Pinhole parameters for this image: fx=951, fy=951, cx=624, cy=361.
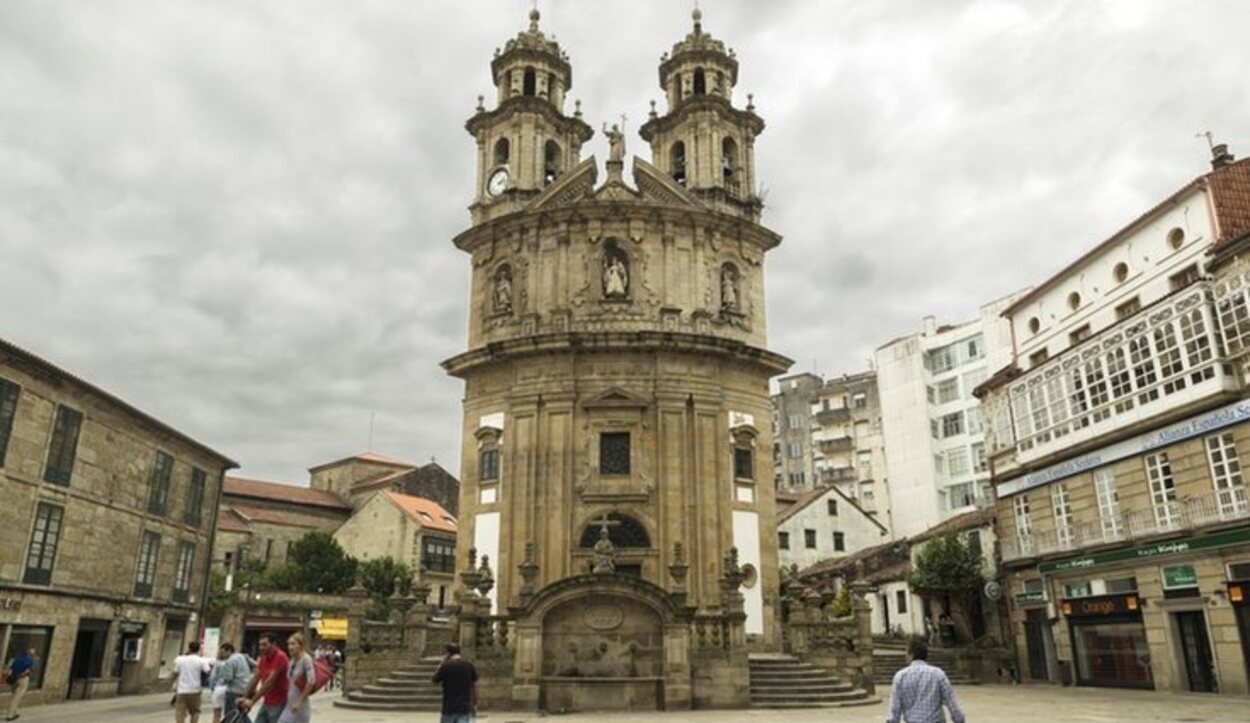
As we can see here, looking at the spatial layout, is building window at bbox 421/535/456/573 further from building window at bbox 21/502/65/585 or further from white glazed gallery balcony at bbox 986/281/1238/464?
white glazed gallery balcony at bbox 986/281/1238/464

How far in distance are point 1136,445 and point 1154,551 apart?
2.89 metres

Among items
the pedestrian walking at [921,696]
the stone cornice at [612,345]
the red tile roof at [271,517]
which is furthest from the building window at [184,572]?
the red tile roof at [271,517]

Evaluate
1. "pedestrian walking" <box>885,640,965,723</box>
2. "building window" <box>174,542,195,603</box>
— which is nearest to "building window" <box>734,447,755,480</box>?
"building window" <box>174,542,195,603</box>

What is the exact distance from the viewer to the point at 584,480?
29.7 meters

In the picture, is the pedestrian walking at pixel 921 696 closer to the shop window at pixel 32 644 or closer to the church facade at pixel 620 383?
the church facade at pixel 620 383

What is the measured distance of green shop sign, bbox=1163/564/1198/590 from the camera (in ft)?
78.9

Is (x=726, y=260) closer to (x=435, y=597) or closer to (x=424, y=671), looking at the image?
(x=424, y=671)

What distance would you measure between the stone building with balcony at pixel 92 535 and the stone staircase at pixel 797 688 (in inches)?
714

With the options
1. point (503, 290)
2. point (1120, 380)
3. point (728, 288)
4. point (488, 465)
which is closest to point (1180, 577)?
point (1120, 380)

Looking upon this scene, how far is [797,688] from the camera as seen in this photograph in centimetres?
2341

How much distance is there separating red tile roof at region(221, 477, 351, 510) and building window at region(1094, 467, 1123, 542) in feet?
183

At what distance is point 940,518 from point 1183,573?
3399 centimetres

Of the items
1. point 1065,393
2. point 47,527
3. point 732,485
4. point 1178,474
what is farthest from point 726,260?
point 47,527

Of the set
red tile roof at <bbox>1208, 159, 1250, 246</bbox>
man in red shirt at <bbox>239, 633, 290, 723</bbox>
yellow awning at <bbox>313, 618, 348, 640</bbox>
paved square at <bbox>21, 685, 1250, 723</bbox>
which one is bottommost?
Answer: paved square at <bbox>21, 685, 1250, 723</bbox>
